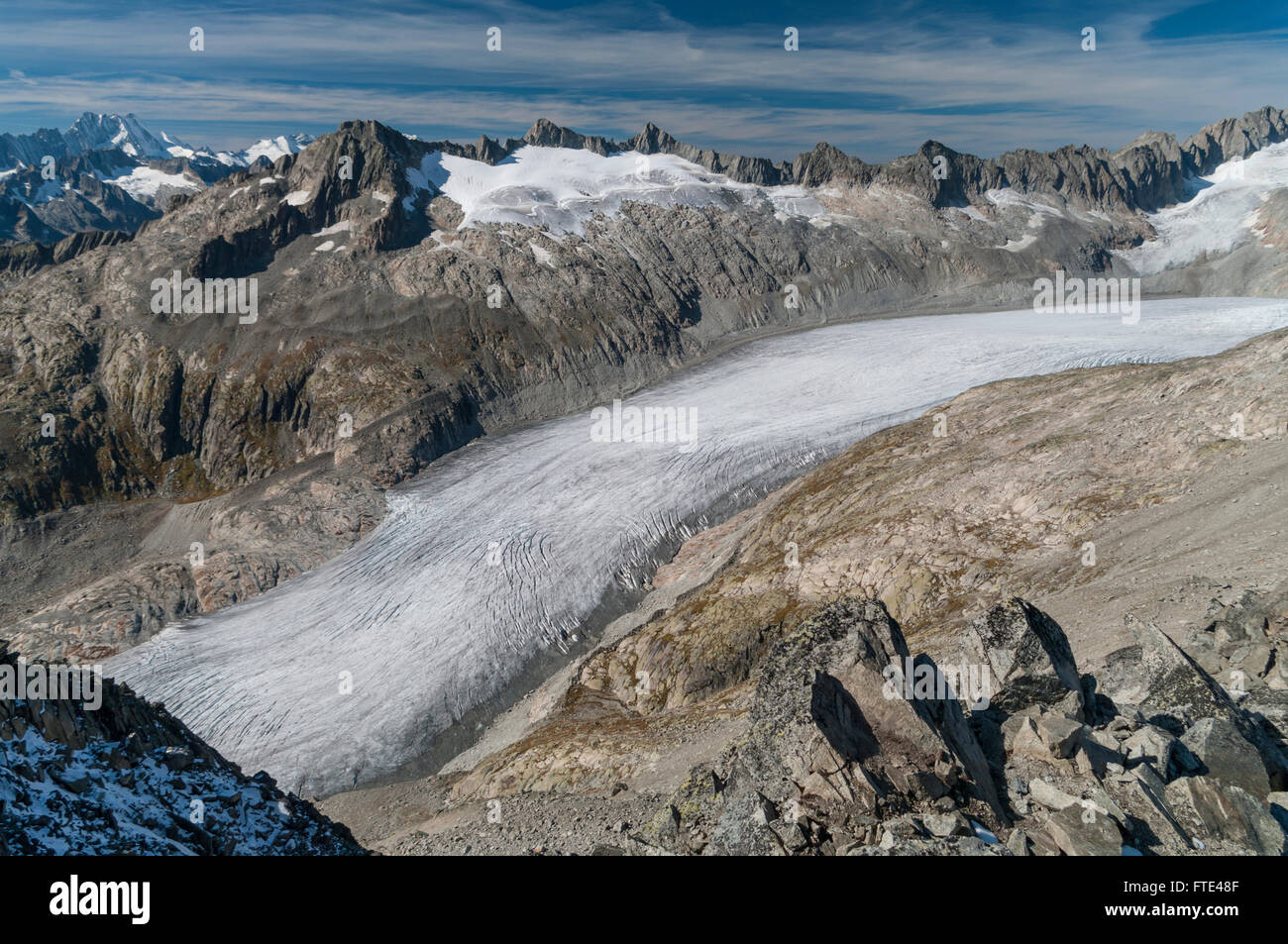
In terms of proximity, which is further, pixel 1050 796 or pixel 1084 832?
pixel 1050 796

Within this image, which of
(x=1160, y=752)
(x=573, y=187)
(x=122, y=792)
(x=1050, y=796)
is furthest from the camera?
(x=573, y=187)

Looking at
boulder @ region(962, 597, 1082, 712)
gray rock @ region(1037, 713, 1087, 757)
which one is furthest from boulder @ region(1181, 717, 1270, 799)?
boulder @ region(962, 597, 1082, 712)

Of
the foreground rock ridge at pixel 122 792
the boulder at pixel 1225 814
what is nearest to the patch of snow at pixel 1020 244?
the boulder at pixel 1225 814

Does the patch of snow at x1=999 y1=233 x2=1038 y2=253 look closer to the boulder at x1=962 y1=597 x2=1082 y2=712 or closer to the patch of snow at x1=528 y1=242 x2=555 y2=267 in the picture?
the patch of snow at x1=528 y1=242 x2=555 y2=267

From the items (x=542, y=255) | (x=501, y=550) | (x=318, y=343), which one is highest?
(x=542, y=255)

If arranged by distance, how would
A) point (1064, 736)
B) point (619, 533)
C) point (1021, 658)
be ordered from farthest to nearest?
point (619, 533) → point (1021, 658) → point (1064, 736)

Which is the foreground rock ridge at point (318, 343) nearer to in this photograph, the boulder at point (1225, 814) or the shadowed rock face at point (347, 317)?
the shadowed rock face at point (347, 317)

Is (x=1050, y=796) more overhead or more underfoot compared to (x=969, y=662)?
more underfoot

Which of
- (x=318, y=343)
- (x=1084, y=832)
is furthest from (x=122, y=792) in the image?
(x=318, y=343)

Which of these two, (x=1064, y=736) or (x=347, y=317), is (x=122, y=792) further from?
(x=347, y=317)
